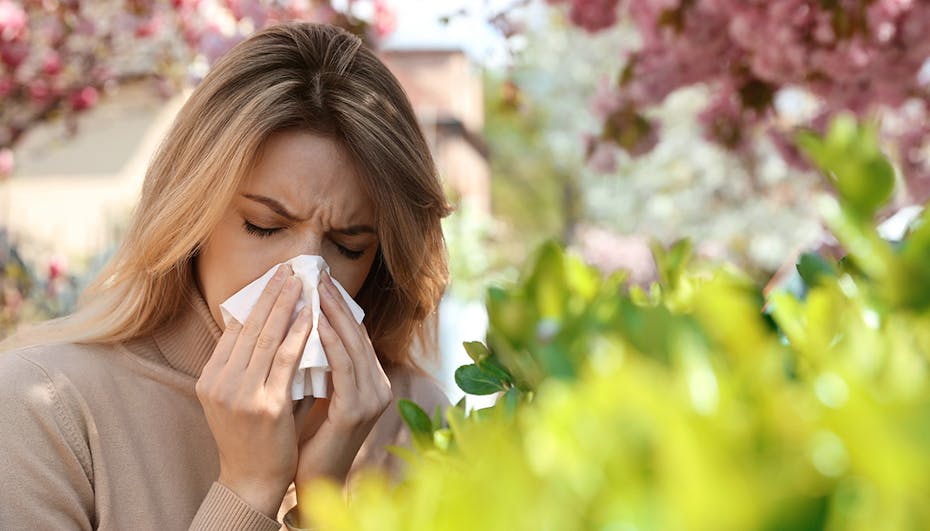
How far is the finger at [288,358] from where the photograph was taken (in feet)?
6.22

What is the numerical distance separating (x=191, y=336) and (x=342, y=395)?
0.46 m

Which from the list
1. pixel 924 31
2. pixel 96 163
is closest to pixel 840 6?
pixel 924 31

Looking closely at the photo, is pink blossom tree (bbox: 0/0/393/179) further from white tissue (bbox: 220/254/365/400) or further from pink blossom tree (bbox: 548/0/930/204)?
white tissue (bbox: 220/254/365/400)

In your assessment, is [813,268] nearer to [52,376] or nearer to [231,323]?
[231,323]


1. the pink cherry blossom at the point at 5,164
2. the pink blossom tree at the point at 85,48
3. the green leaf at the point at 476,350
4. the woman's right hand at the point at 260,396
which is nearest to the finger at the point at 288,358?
the woman's right hand at the point at 260,396

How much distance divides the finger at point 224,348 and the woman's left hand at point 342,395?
161mm

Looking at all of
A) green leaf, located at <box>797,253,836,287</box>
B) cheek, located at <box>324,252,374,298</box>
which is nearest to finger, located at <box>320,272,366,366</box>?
cheek, located at <box>324,252,374,298</box>

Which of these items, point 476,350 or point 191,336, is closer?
point 476,350

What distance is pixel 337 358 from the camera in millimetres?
1966

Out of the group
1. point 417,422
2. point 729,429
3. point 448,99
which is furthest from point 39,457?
point 448,99

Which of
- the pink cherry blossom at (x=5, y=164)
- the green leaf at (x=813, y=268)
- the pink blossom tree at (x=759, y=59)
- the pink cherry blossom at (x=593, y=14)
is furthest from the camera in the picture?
the pink cherry blossom at (x=5, y=164)

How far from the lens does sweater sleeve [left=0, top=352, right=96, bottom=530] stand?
6.04 ft

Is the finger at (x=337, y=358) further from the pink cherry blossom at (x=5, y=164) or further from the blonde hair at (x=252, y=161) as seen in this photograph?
the pink cherry blossom at (x=5, y=164)

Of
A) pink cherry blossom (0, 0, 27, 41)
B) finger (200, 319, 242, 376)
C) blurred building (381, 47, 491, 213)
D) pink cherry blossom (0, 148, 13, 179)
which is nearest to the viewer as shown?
finger (200, 319, 242, 376)
